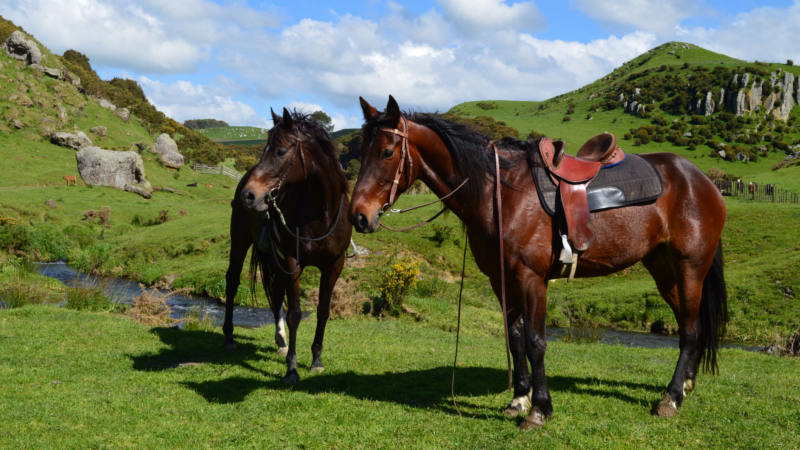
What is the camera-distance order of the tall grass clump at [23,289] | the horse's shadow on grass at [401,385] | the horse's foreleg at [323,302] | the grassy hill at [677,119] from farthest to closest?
the grassy hill at [677,119] → the tall grass clump at [23,289] → the horse's foreleg at [323,302] → the horse's shadow on grass at [401,385]

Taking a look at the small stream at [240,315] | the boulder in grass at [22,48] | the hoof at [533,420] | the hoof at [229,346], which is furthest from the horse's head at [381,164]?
the boulder in grass at [22,48]

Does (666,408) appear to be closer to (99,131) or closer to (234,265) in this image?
(234,265)

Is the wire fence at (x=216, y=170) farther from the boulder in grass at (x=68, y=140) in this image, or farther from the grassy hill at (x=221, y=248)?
the boulder in grass at (x=68, y=140)

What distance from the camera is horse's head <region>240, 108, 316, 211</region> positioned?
632cm

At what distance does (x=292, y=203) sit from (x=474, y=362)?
4023 mm

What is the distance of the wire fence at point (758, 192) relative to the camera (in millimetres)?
32969

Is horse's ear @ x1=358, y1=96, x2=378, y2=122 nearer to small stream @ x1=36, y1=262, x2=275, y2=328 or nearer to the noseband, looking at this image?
the noseband

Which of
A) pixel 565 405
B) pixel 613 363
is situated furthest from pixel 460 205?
pixel 613 363

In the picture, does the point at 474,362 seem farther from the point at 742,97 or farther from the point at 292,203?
the point at 742,97

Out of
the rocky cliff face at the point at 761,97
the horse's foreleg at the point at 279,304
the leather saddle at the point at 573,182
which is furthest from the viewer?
the rocky cliff face at the point at 761,97

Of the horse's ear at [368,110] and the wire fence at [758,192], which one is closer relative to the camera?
the horse's ear at [368,110]

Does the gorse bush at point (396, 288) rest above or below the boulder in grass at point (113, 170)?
below

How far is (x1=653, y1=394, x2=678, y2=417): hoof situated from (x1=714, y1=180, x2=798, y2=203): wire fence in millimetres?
34930

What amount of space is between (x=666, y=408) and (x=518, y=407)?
63.8 inches
